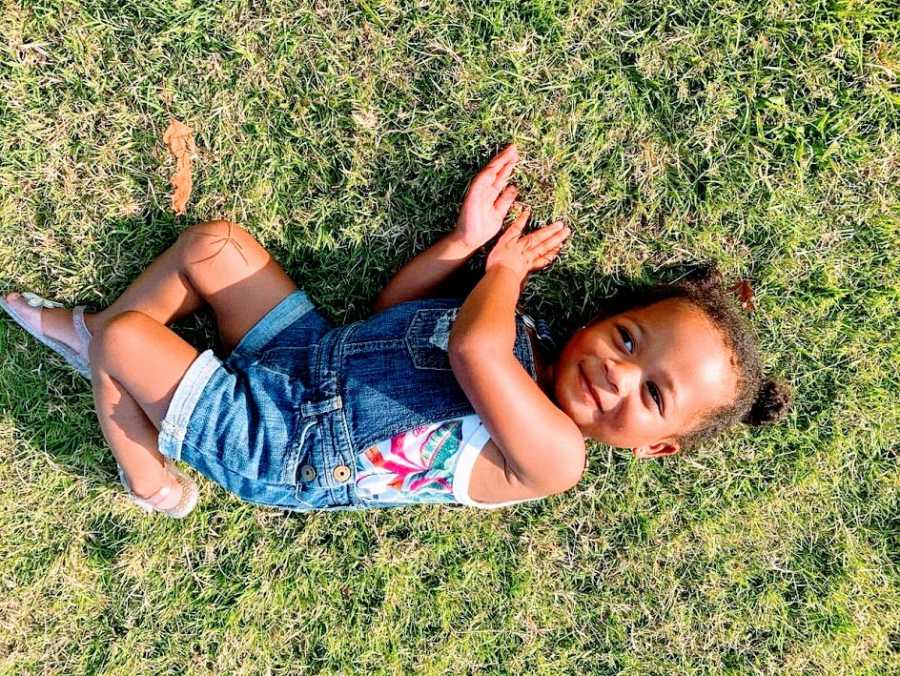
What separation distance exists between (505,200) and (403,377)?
0.84 meters

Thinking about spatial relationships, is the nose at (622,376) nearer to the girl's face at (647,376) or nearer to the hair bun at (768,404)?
the girl's face at (647,376)

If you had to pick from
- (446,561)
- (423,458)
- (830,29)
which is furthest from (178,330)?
(830,29)

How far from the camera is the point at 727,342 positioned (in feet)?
7.68

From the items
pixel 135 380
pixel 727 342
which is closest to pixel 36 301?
pixel 135 380

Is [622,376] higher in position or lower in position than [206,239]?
lower

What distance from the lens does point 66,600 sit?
294 centimetres

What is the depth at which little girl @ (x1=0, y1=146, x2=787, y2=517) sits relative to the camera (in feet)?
7.42

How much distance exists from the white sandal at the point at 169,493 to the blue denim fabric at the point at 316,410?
364mm

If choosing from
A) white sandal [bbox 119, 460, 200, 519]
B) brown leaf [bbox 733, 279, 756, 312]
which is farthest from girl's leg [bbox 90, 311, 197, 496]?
brown leaf [bbox 733, 279, 756, 312]

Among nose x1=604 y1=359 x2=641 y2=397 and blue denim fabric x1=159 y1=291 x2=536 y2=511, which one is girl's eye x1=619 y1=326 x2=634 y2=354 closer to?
nose x1=604 y1=359 x2=641 y2=397

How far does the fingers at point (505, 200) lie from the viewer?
2.70 meters

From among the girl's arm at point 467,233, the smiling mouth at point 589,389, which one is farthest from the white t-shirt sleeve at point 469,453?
the girl's arm at point 467,233

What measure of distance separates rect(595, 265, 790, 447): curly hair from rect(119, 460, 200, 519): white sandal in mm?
1872

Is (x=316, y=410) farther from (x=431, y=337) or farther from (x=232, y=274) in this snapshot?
(x=232, y=274)
